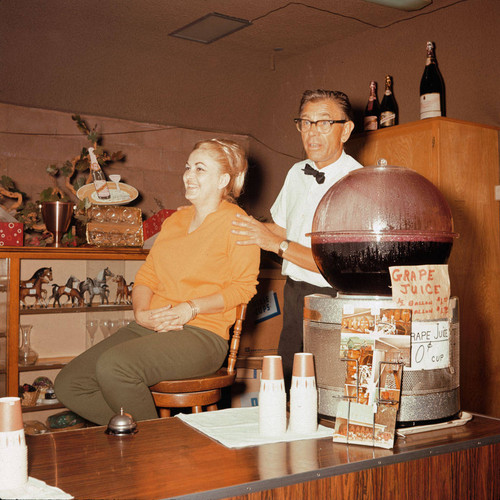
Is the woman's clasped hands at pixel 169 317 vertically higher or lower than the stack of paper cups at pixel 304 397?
higher

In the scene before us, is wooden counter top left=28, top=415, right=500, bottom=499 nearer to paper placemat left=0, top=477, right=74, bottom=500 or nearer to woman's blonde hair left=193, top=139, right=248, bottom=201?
paper placemat left=0, top=477, right=74, bottom=500

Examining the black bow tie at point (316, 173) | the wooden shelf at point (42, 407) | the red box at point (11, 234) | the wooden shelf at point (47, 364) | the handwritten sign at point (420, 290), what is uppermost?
the black bow tie at point (316, 173)

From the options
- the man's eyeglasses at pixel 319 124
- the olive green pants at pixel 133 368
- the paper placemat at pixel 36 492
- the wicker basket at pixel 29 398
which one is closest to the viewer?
the paper placemat at pixel 36 492

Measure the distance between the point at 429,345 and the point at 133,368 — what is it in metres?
1.01

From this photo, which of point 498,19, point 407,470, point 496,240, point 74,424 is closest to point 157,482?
point 407,470

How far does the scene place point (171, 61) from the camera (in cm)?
422

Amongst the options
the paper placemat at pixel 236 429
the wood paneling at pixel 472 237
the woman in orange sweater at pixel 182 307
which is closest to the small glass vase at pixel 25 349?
the woman in orange sweater at pixel 182 307

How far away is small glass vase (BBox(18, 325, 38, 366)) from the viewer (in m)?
3.03

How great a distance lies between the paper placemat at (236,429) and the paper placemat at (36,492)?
317 mm

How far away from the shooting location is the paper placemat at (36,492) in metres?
0.82

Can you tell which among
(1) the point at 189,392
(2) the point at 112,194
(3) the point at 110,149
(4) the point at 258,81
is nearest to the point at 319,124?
(1) the point at 189,392

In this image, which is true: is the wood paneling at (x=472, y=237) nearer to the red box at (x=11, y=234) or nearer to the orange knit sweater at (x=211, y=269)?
the orange knit sweater at (x=211, y=269)

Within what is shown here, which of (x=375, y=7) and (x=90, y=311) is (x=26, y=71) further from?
(x=375, y=7)

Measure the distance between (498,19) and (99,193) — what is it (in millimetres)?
2333
